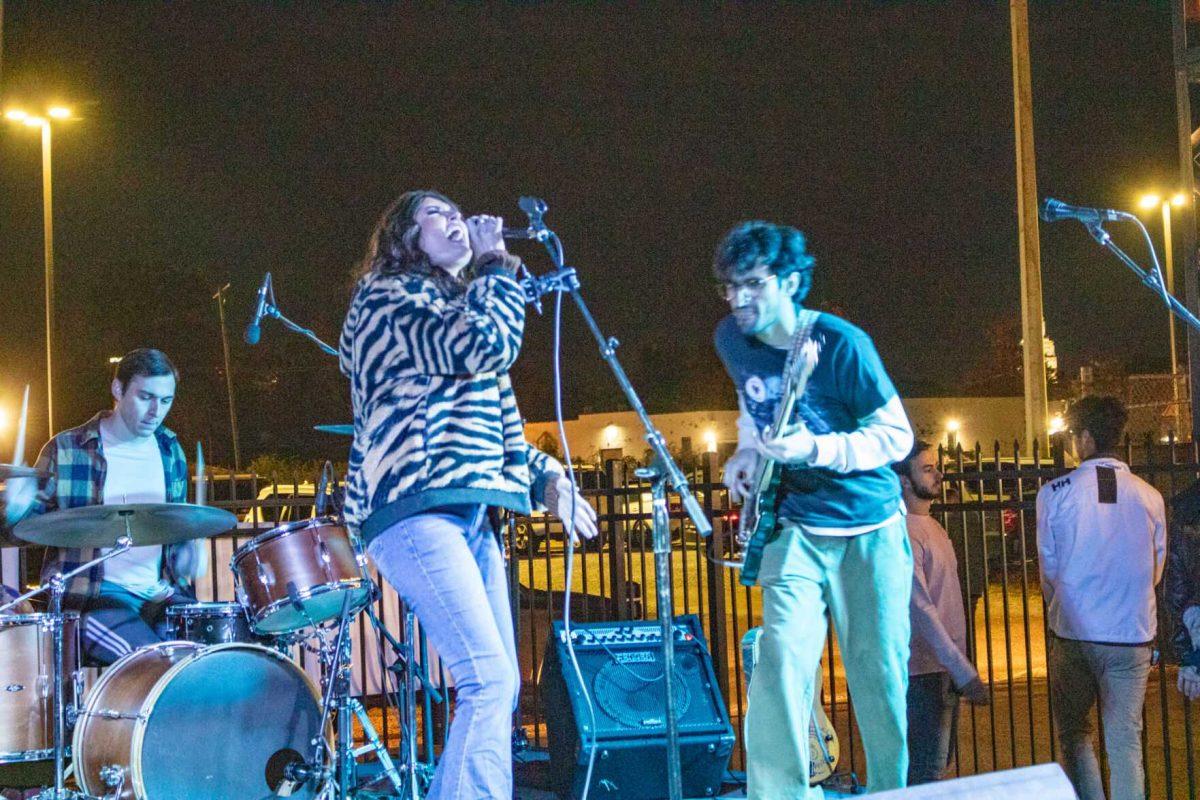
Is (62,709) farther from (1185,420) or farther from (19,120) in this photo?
(1185,420)

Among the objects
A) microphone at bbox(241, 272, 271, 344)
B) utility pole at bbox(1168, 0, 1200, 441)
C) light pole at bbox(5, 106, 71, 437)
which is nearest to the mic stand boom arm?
microphone at bbox(241, 272, 271, 344)

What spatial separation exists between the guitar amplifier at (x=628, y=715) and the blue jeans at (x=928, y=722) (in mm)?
851

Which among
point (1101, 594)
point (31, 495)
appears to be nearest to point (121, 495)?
point (31, 495)

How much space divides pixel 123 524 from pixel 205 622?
30.8 inches

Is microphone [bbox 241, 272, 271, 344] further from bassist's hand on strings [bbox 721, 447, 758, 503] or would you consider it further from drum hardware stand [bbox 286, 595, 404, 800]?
bassist's hand on strings [bbox 721, 447, 758, 503]

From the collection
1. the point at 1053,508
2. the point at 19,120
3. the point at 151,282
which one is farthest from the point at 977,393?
the point at 1053,508

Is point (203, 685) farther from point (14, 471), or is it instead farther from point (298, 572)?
point (14, 471)

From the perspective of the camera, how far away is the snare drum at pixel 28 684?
5211mm

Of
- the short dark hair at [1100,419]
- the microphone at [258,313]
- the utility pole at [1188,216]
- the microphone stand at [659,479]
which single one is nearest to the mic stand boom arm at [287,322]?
the microphone at [258,313]

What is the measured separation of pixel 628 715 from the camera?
18.9ft

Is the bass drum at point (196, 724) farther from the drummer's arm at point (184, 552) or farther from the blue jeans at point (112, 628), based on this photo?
the drummer's arm at point (184, 552)

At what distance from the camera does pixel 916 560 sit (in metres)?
5.59

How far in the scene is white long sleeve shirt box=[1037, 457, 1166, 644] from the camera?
516 cm

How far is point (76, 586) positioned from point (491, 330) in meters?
3.08
